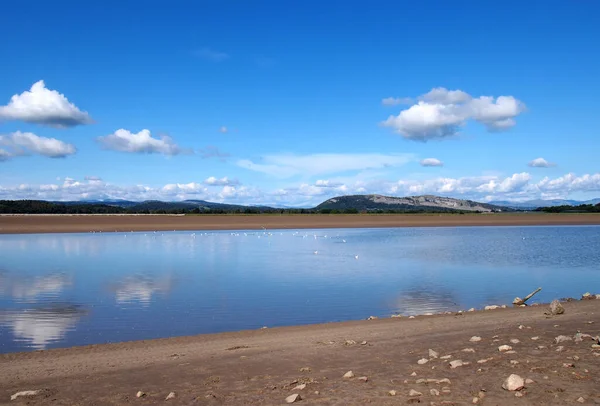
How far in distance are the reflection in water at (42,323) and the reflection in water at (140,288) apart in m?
1.79

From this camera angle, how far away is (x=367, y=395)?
6.62 m

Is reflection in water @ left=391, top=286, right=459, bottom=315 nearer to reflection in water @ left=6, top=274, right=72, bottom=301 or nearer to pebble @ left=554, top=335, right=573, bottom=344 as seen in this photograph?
pebble @ left=554, top=335, right=573, bottom=344

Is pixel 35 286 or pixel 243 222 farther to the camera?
pixel 243 222

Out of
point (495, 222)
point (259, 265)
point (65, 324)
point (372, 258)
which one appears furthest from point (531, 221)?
point (65, 324)

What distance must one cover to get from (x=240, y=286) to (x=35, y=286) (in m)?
7.21

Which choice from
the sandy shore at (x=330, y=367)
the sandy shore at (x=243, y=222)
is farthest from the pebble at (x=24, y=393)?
the sandy shore at (x=243, y=222)

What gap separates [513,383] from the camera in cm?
641

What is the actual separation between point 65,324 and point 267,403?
8.19 metres

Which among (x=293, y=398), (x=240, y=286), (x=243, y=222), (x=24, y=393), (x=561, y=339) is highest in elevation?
(x=243, y=222)

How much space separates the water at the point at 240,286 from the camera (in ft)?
43.0

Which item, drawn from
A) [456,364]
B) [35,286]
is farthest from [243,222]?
[456,364]

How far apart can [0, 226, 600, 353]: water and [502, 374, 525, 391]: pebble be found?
280 inches

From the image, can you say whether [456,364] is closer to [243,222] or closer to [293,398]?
[293,398]

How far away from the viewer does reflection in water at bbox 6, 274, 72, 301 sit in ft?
56.6
